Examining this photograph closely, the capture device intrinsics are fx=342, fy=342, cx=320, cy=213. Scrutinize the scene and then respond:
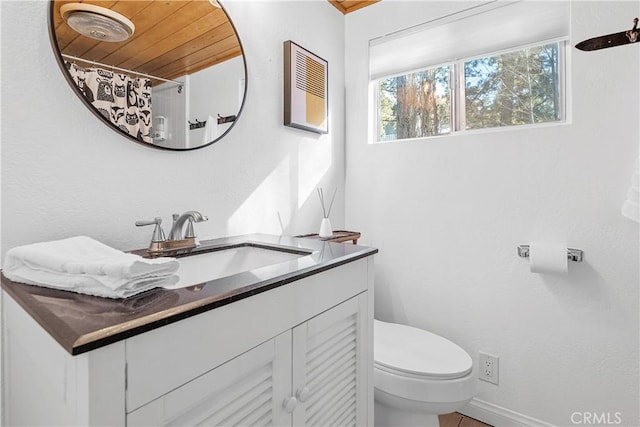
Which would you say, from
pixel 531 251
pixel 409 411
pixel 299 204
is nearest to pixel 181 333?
pixel 409 411

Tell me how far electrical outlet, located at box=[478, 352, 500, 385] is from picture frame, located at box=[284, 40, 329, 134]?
1436 millimetres

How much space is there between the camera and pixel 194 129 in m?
1.26

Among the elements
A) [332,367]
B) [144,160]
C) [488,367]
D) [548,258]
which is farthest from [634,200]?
[144,160]

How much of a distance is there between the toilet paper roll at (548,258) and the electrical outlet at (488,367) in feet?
1.66

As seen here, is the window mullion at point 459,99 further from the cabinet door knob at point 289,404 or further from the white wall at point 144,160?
the cabinet door knob at point 289,404

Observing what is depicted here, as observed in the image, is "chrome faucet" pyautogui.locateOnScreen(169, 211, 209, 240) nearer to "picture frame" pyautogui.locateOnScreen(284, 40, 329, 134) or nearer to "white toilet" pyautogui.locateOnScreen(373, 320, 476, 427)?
"picture frame" pyautogui.locateOnScreen(284, 40, 329, 134)

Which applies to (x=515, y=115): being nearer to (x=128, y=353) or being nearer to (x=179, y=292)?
(x=179, y=292)

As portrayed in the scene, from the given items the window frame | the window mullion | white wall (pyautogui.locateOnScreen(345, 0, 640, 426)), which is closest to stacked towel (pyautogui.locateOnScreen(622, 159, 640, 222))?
white wall (pyautogui.locateOnScreen(345, 0, 640, 426))

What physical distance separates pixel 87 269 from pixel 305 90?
1.39 m

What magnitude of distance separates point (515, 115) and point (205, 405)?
175 centimetres

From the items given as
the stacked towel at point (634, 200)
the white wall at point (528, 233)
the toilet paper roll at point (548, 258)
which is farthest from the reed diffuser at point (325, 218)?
the stacked towel at point (634, 200)

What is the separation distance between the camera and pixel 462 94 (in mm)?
1804

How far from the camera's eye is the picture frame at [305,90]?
65.6 inches

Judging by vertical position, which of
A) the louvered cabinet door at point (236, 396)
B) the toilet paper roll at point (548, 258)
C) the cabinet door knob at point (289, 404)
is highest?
the toilet paper roll at point (548, 258)
